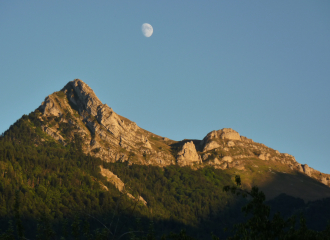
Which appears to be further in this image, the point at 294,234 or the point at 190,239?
the point at 190,239

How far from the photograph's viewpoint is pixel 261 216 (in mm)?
39500

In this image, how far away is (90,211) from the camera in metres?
196

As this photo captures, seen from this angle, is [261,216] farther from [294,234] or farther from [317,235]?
[317,235]

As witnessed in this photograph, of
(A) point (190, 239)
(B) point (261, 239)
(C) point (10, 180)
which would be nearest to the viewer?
(B) point (261, 239)

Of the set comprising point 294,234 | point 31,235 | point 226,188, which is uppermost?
point 226,188

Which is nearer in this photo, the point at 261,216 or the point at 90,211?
the point at 261,216

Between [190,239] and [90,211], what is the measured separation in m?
161

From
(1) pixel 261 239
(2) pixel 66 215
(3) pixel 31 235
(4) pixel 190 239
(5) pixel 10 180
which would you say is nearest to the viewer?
(1) pixel 261 239

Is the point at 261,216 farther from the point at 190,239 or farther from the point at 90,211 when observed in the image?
the point at 90,211

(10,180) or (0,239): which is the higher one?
(10,180)

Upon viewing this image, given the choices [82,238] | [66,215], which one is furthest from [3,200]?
[82,238]

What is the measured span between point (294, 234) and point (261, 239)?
4098 millimetres

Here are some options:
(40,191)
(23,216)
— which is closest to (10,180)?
(40,191)

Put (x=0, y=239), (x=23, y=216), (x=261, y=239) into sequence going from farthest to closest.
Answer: (x=23, y=216), (x=0, y=239), (x=261, y=239)
